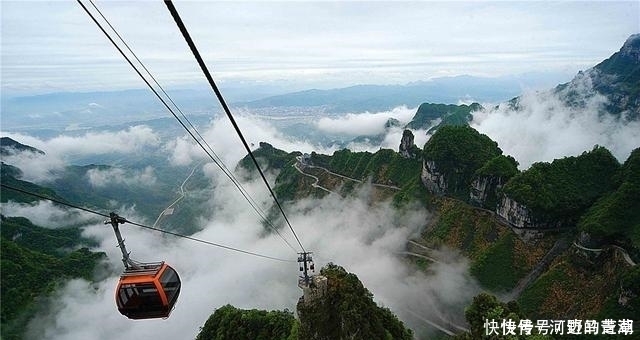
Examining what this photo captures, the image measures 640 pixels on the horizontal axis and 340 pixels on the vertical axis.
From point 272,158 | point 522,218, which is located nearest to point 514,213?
point 522,218

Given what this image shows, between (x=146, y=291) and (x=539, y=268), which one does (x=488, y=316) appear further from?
(x=146, y=291)

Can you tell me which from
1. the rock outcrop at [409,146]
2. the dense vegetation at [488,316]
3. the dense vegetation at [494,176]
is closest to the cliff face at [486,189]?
the dense vegetation at [494,176]

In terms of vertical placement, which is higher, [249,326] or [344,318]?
[344,318]

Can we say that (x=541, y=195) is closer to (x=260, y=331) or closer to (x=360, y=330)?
(x=360, y=330)

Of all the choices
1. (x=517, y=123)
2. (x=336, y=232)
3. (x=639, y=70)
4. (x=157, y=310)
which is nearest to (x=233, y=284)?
(x=336, y=232)

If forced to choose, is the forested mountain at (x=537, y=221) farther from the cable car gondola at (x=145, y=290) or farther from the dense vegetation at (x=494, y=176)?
the cable car gondola at (x=145, y=290)

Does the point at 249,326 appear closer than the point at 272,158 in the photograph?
Yes

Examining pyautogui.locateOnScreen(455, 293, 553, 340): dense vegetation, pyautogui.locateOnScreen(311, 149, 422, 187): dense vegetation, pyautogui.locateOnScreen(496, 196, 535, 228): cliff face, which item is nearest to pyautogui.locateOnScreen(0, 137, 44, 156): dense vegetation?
pyautogui.locateOnScreen(311, 149, 422, 187): dense vegetation

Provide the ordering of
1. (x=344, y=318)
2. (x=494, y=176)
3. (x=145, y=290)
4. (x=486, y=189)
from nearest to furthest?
(x=145, y=290) < (x=344, y=318) < (x=494, y=176) < (x=486, y=189)
